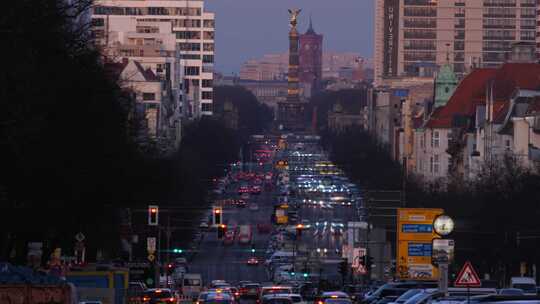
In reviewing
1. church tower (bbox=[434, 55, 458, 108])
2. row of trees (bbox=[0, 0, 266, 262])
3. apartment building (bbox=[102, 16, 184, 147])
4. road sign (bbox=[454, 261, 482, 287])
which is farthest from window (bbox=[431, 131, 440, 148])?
road sign (bbox=[454, 261, 482, 287])

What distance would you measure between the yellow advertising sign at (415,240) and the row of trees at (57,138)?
51.4 feet

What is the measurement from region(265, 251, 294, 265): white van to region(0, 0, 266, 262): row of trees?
1665 inches

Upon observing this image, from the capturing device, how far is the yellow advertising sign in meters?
79.6

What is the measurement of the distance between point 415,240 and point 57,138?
118 ft

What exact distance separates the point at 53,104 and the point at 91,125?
5.37 m

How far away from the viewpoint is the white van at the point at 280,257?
110 meters

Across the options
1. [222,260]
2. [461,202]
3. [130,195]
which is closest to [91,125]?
[130,195]

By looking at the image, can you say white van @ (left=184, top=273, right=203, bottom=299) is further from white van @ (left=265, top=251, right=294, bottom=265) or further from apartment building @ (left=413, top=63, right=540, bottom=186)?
white van @ (left=265, top=251, right=294, bottom=265)

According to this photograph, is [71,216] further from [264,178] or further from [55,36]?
[264,178]

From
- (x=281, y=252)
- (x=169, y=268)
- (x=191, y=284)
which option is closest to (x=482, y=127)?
(x=281, y=252)

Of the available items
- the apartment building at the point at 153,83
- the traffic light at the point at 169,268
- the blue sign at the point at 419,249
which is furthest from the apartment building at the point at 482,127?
the apartment building at the point at 153,83

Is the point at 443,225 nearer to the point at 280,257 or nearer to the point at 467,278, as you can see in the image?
the point at 467,278

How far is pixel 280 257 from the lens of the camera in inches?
4336

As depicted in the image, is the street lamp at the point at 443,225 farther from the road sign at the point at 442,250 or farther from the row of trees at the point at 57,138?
the row of trees at the point at 57,138
